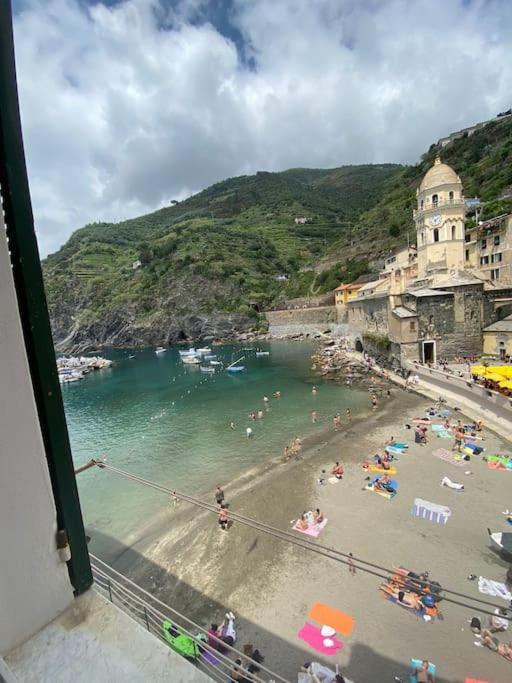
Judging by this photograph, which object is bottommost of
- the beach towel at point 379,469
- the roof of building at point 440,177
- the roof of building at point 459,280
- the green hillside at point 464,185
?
the beach towel at point 379,469

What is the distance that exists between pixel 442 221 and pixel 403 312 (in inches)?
463

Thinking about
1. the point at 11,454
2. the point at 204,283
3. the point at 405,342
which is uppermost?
the point at 204,283

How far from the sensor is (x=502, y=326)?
88.2 ft

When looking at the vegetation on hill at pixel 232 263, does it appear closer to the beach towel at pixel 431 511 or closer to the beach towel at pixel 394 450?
the beach towel at pixel 394 450

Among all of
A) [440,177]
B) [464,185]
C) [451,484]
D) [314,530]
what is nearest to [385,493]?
[451,484]

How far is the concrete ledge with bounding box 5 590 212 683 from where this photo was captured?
1.16 m

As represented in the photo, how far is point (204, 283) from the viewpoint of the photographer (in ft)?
270

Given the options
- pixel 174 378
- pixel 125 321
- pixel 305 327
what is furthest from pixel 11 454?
pixel 125 321

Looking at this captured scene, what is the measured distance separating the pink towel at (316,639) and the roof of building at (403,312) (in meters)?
24.8

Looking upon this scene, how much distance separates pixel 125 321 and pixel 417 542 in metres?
84.3

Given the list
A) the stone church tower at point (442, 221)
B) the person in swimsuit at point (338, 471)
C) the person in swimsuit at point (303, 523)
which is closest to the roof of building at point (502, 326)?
the stone church tower at point (442, 221)

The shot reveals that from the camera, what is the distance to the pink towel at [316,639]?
24.5ft

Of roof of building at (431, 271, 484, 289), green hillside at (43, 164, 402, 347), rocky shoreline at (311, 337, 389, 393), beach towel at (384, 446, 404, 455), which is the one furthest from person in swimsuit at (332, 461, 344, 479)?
green hillside at (43, 164, 402, 347)

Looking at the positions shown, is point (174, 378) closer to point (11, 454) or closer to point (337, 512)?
point (337, 512)
